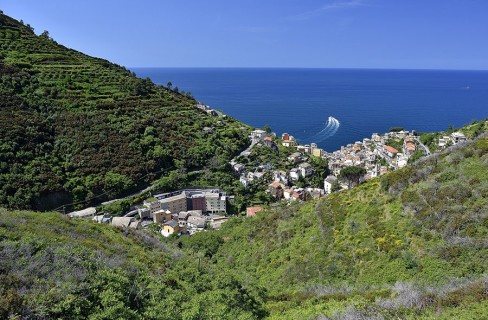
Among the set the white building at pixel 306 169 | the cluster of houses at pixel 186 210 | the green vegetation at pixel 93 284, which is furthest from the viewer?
the white building at pixel 306 169

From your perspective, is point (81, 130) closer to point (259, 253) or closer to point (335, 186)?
point (259, 253)

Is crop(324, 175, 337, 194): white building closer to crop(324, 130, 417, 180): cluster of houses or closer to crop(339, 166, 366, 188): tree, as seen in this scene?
crop(339, 166, 366, 188): tree

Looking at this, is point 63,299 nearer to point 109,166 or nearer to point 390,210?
point 390,210

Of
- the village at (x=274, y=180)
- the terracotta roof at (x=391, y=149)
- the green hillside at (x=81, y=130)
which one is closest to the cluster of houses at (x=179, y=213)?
the village at (x=274, y=180)

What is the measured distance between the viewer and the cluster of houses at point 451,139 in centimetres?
4770

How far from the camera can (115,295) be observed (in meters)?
7.55

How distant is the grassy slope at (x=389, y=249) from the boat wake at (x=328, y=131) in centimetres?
6350

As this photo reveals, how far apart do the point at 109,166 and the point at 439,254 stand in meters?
37.1

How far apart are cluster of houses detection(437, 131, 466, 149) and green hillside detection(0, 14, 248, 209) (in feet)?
108

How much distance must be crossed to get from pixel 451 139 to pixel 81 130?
183 feet

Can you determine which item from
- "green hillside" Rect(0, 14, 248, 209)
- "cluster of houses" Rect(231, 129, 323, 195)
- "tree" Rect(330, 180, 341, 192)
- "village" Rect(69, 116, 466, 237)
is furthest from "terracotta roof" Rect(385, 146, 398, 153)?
"green hillside" Rect(0, 14, 248, 209)

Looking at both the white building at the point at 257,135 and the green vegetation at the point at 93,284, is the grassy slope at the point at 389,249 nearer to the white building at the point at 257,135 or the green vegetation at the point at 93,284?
the green vegetation at the point at 93,284

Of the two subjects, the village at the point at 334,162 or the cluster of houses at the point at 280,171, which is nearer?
the village at the point at 334,162

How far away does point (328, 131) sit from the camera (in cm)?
8906
